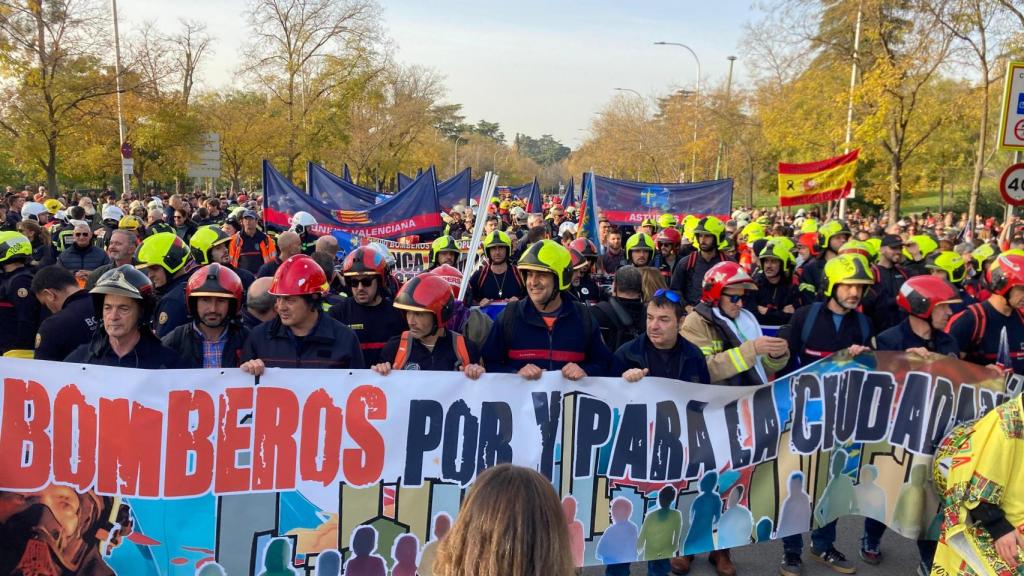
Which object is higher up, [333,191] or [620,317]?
[333,191]

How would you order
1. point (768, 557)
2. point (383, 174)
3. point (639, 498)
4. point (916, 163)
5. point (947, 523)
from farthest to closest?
point (383, 174), point (916, 163), point (768, 557), point (639, 498), point (947, 523)

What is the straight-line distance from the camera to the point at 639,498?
4363 millimetres

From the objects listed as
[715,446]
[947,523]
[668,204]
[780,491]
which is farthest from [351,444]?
[668,204]

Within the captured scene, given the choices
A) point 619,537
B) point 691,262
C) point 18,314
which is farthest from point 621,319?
point 18,314

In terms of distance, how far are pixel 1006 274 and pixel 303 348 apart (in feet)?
15.1

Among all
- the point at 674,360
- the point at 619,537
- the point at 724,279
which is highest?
the point at 724,279

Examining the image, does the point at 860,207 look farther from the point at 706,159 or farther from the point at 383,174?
the point at 383,174

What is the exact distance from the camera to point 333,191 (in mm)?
12281

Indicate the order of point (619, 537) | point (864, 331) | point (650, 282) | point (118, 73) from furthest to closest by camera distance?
point (118, 73) → point (650, 282) → point (864, 331) → point (619, 537)

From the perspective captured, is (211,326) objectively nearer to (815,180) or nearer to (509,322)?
(509,322)

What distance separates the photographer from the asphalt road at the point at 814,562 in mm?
5145

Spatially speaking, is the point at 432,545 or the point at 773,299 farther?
the point at 773,299

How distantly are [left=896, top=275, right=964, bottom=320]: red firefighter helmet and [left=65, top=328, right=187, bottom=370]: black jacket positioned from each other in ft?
15.0

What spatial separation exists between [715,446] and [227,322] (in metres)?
3.10
